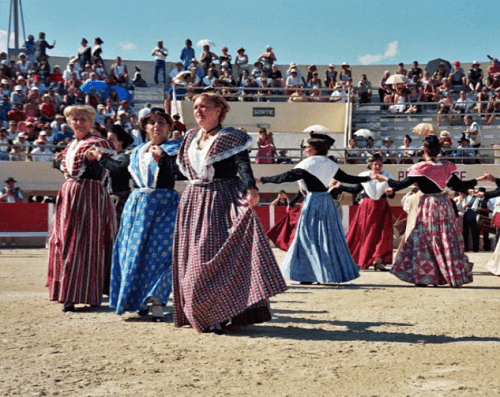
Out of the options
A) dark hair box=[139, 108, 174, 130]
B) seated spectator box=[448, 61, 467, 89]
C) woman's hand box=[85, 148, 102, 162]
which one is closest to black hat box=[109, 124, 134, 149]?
woman's hand box=[85, 148, 102, 162]


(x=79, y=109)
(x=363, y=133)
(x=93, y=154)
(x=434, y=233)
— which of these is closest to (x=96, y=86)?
(x=363, y=133)

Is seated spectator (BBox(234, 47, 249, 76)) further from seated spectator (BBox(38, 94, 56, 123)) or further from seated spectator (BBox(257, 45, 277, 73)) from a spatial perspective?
seated spectator (BBox(38, 94, 56, 123))

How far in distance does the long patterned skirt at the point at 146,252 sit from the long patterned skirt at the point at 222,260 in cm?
60

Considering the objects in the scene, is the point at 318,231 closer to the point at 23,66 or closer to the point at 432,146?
the point at 432,146

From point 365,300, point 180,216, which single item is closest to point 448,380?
point 180,216

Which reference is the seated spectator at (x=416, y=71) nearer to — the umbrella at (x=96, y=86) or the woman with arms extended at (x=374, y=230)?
the umbrella at (x=96, y=86)

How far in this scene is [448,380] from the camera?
4566 mm

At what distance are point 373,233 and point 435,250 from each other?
2.16 metres

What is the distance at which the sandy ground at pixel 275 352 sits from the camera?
4496mm

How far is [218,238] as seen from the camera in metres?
6.25

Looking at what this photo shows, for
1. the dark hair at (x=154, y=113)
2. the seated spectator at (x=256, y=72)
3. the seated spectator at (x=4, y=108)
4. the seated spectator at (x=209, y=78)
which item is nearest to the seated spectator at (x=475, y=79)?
the seated spectator at (x=256, y=72)

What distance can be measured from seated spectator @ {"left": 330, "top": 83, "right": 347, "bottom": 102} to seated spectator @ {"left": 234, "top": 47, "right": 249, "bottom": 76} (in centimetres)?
291

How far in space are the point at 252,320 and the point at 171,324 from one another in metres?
0.69

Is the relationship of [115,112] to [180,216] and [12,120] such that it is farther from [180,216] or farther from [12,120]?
[180,216]
